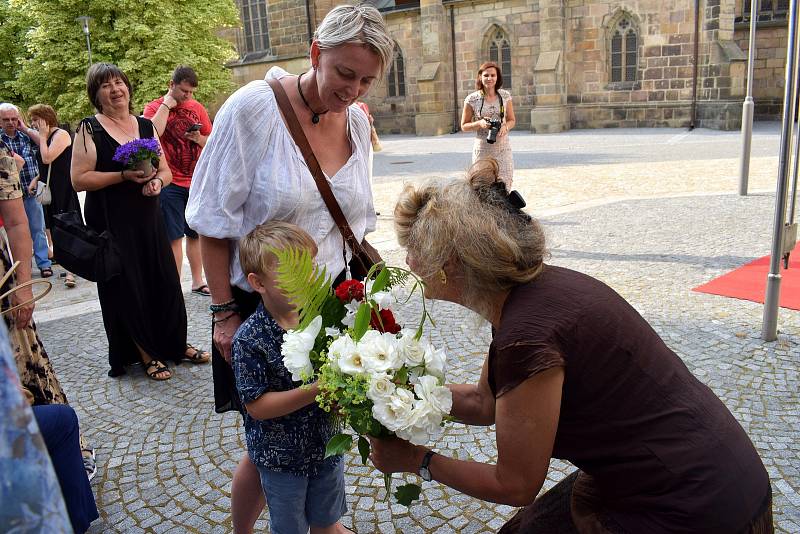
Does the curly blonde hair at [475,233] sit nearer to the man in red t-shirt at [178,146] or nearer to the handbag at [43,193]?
the man in red t-shirt at [178,146]

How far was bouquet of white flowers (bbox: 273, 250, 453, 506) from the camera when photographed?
173cm

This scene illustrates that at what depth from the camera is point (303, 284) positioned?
1.87 m

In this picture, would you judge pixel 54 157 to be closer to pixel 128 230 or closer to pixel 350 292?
pixel 128 230

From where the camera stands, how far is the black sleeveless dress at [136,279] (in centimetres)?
496

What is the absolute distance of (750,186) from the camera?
432 inches

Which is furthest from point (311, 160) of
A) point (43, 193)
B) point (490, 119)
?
point (43, 193)

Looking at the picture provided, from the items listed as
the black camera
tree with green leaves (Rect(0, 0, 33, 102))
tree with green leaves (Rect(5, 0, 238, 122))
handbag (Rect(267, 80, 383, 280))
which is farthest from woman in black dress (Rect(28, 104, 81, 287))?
tree with green leaves (Rect(0, 0, 33, 102))

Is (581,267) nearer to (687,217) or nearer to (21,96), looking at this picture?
(687,217)

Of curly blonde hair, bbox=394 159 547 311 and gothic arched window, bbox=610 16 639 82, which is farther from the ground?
gothic arched window, bbox=610 16 639 82

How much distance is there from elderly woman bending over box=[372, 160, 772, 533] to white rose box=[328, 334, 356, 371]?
341mm

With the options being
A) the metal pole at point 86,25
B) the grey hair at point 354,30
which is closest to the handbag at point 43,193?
the grey hair at point 354,30

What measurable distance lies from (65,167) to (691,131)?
1868 cm

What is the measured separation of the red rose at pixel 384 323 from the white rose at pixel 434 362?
0.49 feet

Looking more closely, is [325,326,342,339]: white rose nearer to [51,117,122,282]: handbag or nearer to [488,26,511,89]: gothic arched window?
[51,117,122,282]: handbag
